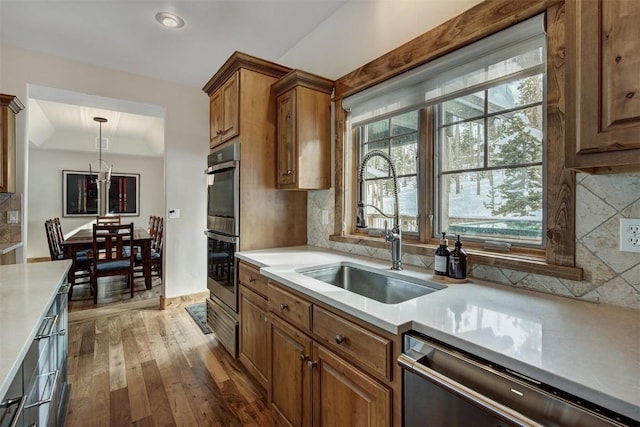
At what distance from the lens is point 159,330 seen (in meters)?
3.01

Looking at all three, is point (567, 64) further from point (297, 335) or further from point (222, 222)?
point (222, 222)

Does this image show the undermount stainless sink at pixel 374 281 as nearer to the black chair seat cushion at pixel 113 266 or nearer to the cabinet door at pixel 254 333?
the cabinet door at pixel 254 333

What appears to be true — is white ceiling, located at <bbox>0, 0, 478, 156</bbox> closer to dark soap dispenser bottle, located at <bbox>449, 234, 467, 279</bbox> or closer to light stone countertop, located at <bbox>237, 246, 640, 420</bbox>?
dark soap dispenser bottle, located at <bbox>449, 234, 467, 279</bbox>

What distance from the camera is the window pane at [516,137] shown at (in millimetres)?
1409

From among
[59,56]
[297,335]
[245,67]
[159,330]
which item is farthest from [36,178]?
[297,335]

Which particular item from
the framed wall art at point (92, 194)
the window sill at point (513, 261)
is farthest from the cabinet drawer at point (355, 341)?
the framed wall art at point (92, 194)

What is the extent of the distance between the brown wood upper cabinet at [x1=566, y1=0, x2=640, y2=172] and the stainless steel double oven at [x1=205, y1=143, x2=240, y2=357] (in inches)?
79.3

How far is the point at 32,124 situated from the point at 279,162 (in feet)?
17.4

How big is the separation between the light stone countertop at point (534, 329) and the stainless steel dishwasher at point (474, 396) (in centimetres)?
2

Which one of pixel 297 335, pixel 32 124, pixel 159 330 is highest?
pixel 32 124

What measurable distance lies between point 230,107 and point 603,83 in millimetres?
2315

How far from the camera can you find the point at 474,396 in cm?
79

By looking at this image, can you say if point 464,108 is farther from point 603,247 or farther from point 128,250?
point 128,250

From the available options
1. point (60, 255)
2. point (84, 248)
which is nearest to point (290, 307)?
point (84, 248)
